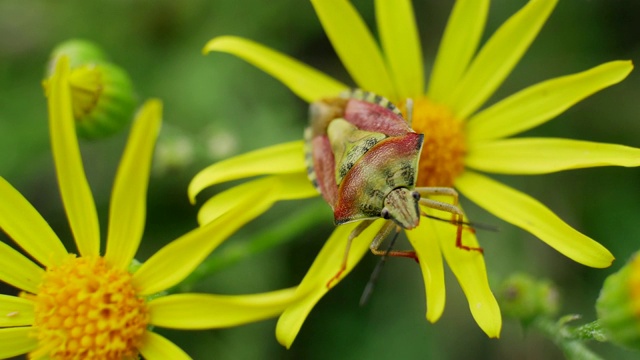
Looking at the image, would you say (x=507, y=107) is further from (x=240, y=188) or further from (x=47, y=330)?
(x=47, y=330)

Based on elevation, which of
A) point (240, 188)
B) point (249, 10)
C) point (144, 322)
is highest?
point (249, 10)

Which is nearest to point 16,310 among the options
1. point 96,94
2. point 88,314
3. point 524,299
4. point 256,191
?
point 88,314

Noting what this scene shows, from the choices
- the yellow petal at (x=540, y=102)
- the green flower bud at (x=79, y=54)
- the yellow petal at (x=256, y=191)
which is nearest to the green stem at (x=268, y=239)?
the yellow petal at (x=256, y=191)

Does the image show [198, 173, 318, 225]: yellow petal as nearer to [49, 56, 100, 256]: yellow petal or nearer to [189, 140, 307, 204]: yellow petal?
[189, 140, 307, 204]: yellow petal

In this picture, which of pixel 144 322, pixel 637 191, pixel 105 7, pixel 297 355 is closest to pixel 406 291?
pixel 297 355

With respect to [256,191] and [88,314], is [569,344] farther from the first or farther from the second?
[88,314]

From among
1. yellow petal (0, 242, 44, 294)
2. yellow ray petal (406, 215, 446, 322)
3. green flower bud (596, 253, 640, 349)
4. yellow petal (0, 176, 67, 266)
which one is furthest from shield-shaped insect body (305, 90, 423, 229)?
yellow petal (0, 242, 44, 294)
